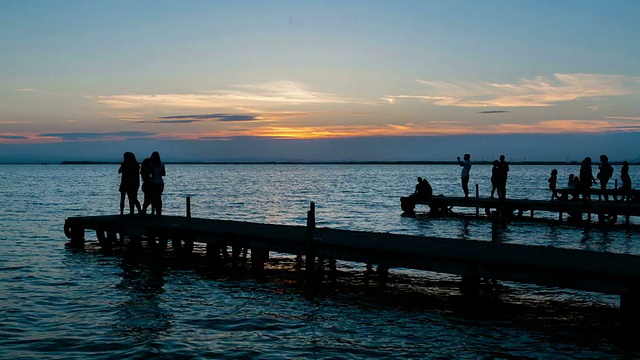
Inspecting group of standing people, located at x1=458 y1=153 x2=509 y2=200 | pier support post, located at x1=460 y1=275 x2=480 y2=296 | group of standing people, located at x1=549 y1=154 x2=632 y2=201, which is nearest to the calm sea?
pier support post, located at x1=460 y1=275 x2=480 y2=296

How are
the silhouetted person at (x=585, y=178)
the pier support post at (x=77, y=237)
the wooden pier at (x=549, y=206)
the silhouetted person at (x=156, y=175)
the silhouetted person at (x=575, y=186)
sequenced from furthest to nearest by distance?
the silhouetted person at (x=575, y=186), the silhouetted person at (x=585, y=178), the wooden pier at (x=549, y=206), the pier support post at (x=77, y=237), the silhouetted person at (x=156, y=175)

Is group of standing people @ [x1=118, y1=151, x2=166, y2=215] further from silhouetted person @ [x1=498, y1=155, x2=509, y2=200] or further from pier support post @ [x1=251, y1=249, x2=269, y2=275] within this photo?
silhouetted person @ [x1=498, y1=155, x2=509, y2=200]

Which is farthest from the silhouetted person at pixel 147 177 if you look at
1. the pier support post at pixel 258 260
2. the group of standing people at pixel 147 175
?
the pier support post at pixel 258 260

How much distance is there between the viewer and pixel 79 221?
24.2m

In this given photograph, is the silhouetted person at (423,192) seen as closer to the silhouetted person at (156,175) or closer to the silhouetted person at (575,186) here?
the silhouetted person at (575,186)

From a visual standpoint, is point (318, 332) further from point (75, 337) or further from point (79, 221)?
point (79, 221)

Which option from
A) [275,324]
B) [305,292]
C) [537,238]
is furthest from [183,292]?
[537,238]

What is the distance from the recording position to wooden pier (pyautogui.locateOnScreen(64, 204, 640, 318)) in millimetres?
12003

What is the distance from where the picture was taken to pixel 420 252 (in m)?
14.6

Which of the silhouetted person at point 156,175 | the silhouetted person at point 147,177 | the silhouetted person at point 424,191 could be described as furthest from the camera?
the silhouetted person at point 424,191

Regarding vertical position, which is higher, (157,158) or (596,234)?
(157,158)

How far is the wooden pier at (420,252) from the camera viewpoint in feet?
39.4

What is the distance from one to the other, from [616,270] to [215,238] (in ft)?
37.5

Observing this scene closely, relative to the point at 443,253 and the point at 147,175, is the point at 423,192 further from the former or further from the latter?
the point at 443,253
